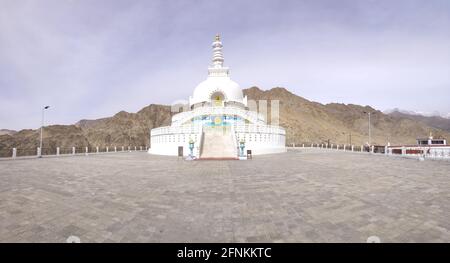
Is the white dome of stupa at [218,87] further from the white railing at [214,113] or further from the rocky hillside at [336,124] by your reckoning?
the rocky hillside at [336,124]

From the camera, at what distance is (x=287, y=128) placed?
109 m

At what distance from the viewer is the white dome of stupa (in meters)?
42.5

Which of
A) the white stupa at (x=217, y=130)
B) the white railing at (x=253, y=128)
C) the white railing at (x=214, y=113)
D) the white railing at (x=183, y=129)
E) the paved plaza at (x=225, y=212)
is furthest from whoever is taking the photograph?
the white railing at (x=214, y=113)

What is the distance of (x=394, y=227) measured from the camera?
212 inches

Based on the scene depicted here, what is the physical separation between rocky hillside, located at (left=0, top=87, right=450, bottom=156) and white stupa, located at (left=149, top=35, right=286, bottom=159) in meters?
58.8

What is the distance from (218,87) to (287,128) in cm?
7265

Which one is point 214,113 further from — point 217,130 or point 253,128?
point 253,128

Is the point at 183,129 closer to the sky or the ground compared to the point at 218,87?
closer to the ground

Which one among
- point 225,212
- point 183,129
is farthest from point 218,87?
point 225,212

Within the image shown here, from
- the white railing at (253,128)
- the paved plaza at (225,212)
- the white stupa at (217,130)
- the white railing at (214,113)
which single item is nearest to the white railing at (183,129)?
the white stupa at (217,130)

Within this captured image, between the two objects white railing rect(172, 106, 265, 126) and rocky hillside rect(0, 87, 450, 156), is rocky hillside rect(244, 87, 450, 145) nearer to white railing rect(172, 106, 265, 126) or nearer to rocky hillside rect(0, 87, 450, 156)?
rocky hillside rect(0, 87, 450, 156)

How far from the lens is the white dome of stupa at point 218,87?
4247 centimetres
